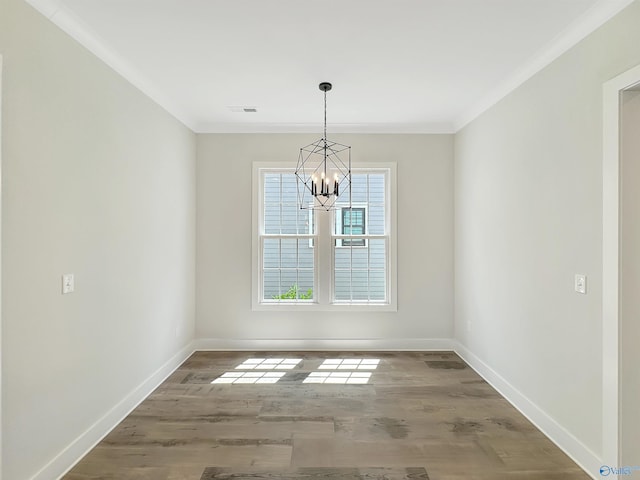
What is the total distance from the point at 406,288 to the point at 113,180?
3319 mm

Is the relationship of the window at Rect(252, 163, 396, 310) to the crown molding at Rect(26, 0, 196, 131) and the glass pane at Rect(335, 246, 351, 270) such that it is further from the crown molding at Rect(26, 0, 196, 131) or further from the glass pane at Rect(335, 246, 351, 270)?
the crown molding at Rect(26, 0, 196, 131)

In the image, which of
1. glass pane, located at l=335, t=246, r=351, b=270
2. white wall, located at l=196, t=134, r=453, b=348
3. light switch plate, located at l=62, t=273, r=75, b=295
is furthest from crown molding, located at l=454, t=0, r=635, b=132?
light switch plate, located at l=62, t=273, r=75, b=295

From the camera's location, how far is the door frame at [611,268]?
6.82 feet

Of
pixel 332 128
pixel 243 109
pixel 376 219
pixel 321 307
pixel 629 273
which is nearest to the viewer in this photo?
pixel 629 273

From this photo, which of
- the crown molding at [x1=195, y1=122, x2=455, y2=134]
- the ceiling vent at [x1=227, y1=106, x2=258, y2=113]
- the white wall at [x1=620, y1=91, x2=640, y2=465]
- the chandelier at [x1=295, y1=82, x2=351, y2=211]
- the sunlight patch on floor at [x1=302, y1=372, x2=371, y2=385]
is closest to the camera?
the white wall at [x1=620, y1=91, x2=640, y2=465]

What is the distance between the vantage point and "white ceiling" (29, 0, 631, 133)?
2236 millimetres

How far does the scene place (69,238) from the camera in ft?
7.69

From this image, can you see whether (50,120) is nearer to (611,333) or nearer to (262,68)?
(262,68)

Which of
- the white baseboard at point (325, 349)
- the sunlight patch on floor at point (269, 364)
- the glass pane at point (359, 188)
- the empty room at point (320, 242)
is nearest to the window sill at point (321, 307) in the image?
the empty room at point (320, 242)

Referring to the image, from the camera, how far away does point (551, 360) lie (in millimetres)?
2705

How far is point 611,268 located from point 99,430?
134 inches

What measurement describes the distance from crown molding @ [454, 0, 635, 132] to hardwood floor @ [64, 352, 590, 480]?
266 centimetres

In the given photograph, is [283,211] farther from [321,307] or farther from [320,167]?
[321,307]

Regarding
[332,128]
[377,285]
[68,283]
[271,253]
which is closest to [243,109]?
[332,128]
